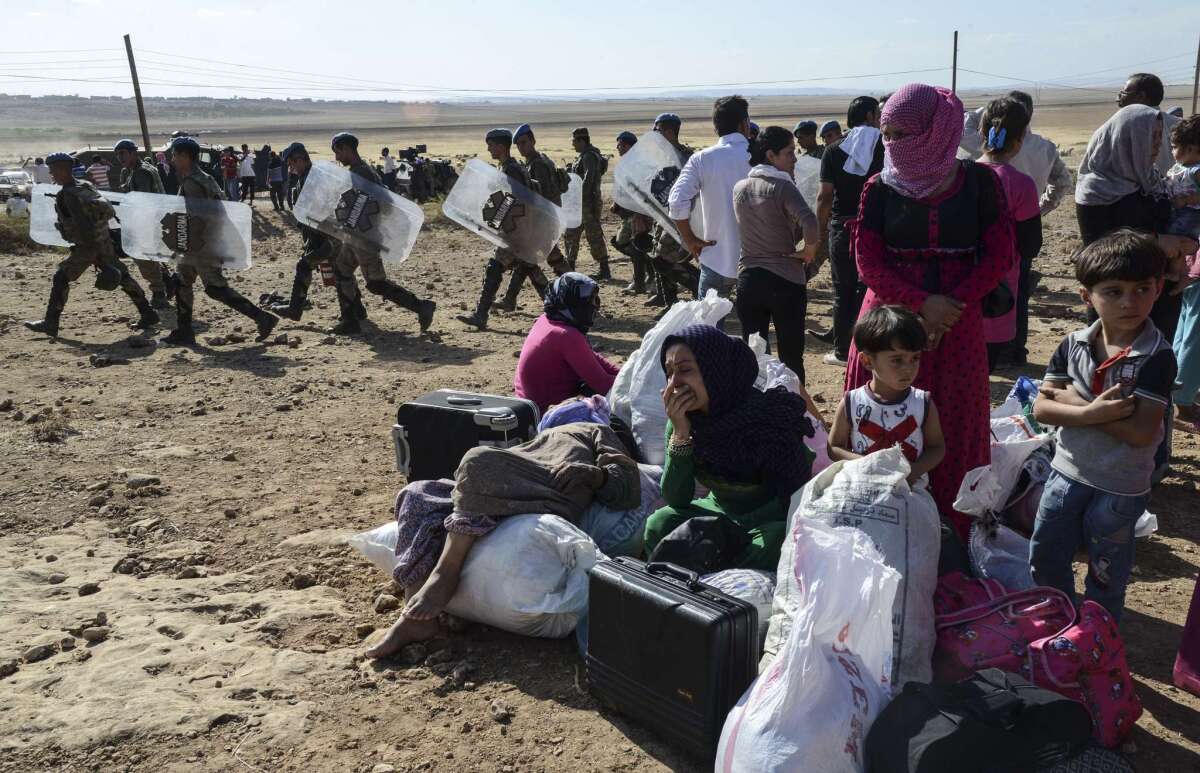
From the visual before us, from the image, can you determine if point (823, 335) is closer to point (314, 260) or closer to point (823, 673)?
point (314, 260)

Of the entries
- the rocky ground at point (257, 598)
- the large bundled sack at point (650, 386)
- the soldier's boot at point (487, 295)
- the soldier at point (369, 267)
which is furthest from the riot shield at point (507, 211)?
the large bundled sack at point (650, 386)

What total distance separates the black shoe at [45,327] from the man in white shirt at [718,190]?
6.27 metres

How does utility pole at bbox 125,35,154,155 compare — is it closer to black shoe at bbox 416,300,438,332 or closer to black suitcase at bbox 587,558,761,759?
black shoe at bbox 416,300,438,332

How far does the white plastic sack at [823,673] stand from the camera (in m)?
2.35

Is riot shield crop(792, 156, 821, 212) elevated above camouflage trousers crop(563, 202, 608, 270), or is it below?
above

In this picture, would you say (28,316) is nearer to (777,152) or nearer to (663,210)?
(663,210)

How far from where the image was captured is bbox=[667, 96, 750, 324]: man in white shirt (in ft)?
19.8

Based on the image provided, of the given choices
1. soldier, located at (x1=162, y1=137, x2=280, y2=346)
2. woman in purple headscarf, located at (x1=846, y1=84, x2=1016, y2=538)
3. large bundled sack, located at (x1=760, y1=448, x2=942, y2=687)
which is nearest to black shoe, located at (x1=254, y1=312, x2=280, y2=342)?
soldier, located at (x1=162, y1=137, x2=280, y2=346)

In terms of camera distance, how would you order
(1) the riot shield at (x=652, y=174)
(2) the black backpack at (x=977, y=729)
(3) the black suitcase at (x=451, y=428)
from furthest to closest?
(1) the riot shield at (x=652, y=174) → (3) the black suitcase at (x=451, y=428) → (2) the black backpack at (x=977, y=729)

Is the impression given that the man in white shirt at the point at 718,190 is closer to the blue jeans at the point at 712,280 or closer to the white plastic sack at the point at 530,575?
the blue jeans at the point at 712,280

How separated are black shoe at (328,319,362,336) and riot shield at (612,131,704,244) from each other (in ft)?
8.89

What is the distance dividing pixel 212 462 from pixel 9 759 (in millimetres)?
2871

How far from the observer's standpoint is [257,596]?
3920 millimetres

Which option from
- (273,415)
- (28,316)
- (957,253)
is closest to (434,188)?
(28,316)
